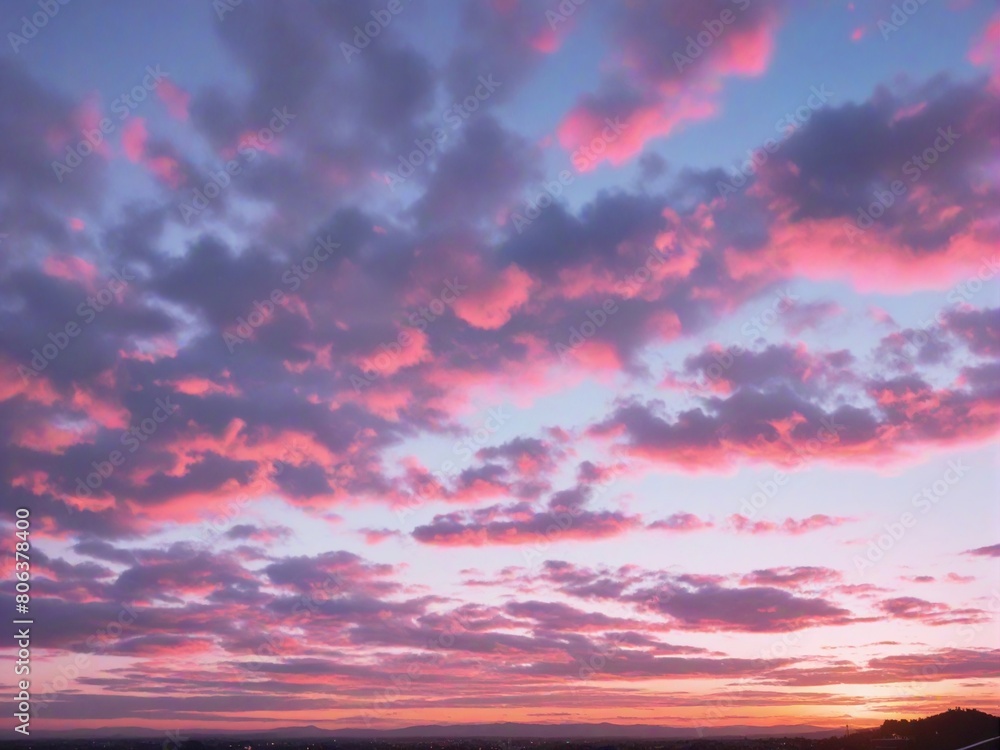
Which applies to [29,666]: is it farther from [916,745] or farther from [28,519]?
[916,745]

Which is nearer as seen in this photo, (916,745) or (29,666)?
(29,666)

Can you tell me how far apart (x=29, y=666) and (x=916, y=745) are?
115 m

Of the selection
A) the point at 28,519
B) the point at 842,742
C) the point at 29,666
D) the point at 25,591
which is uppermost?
the point at 28,519

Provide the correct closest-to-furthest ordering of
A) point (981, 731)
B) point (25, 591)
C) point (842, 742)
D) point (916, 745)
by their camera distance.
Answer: point (25, 591) → point (981, 731) → point (916, 745) → point (842, 742)

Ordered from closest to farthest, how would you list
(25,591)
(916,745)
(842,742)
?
(25,591) → (916,745) → (842,742)

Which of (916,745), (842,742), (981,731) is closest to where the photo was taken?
(981,731)

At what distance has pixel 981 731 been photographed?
107 metres

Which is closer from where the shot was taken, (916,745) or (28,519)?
(28,519)

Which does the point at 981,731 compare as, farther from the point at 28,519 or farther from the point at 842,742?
the point at 28,519

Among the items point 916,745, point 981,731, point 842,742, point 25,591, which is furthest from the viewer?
point 842,742

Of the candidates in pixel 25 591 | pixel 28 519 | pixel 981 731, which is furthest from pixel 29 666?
pixel 981 731

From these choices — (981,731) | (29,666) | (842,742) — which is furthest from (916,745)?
(29,666)

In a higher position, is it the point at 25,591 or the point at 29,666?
the point at 25,591

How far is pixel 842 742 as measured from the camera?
6058 inches
